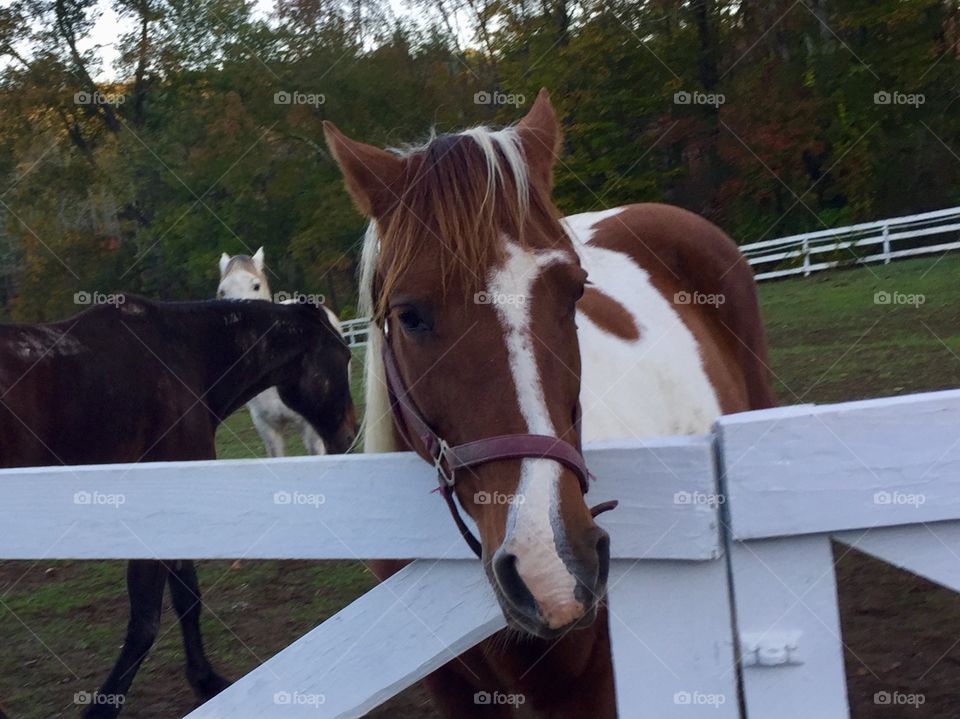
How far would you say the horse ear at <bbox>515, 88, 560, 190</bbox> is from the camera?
199 cm

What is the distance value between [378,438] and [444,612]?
0.85m

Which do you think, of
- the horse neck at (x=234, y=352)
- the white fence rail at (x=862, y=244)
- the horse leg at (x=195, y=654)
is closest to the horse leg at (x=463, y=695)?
the horse leg at (x=195, y=654)

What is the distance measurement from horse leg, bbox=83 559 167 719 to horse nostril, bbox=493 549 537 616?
103 inches

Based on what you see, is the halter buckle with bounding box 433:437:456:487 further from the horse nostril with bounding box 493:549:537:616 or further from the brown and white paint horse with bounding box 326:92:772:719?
the horse nostril with bounding box 493:549:537:616

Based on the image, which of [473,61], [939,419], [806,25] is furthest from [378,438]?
[806,25]

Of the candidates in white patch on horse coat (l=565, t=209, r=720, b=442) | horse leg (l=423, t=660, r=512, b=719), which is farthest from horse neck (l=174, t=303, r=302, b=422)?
horse leg (l=423, t=660, r=512, b=719)

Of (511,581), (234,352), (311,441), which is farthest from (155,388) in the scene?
(511,581)

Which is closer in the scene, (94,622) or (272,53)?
(94,622)

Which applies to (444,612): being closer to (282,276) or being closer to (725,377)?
(725,377)

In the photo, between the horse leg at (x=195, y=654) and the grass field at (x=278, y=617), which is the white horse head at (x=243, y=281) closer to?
the grass field at (x=278, y=617)

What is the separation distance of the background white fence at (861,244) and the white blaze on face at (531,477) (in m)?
14.3

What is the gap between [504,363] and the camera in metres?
1.54

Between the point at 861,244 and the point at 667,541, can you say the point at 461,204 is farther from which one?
the point at 861,244

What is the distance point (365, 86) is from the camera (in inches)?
682
